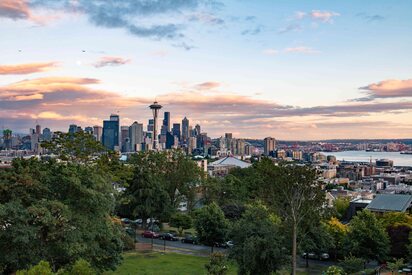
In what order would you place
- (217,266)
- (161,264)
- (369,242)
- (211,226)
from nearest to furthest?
(217,266) → (369,242) → (161,264) → (211,226)

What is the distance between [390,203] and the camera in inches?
1895

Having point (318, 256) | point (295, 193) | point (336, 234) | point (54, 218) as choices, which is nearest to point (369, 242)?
point (336, 234)

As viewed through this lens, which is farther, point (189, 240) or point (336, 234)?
point (189, 240)

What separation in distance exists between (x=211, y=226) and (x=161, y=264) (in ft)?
19.5

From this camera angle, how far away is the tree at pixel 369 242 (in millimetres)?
32781

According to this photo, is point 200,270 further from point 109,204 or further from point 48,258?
point 48,258

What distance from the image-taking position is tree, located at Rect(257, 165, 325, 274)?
29.4 metres

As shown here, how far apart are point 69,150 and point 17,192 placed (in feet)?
50.8

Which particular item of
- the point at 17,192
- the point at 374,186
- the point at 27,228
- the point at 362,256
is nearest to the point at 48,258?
the point at 27,228

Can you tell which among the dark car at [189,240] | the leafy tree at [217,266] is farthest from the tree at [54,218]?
the dark car at [189,240]

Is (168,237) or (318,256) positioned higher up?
(318,256)

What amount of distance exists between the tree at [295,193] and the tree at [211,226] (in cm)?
913

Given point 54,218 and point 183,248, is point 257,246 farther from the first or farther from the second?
point 183,248

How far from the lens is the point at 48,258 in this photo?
24.1 meters
